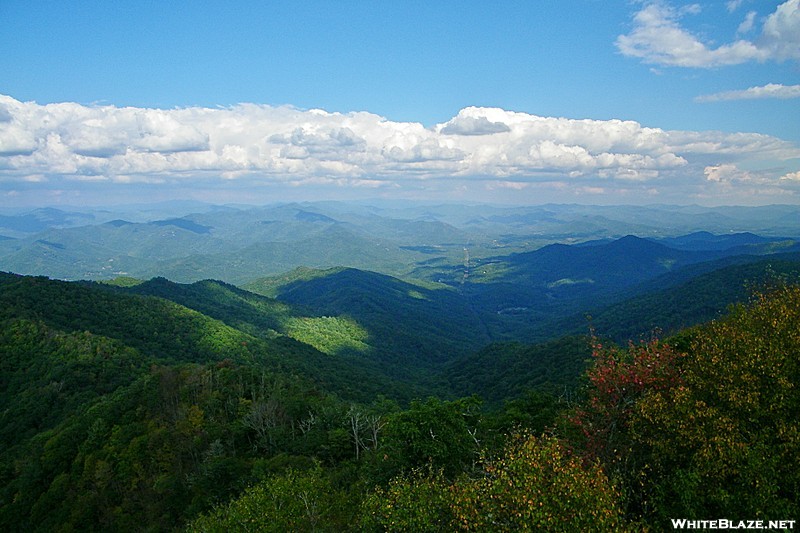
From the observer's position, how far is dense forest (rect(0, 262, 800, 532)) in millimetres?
15969

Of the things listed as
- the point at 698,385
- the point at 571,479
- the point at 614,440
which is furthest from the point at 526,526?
the point at 698,385

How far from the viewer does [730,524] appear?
1503 cm

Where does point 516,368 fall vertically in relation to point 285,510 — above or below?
below

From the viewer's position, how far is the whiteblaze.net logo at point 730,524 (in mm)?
14188

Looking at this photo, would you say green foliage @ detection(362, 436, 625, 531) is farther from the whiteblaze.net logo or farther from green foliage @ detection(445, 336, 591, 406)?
green foliage @ detection(445, 336, 591, 406)

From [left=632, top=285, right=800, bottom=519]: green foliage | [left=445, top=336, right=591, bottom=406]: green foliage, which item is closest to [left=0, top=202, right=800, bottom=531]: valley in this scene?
[left=632, top=285, right=800, bottom=519]: green foliage

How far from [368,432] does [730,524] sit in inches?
1440

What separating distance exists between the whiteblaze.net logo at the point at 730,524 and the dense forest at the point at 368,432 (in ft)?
1.13

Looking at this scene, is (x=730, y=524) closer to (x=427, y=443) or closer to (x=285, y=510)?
(x=427, y=443)

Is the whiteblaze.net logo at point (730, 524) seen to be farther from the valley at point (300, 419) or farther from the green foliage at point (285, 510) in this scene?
the green foliage at point (285, 510)

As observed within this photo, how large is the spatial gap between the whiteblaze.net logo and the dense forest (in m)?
0.35

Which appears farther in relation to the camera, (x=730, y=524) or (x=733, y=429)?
(x=733, y=429)

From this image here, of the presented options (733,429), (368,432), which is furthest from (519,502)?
(368,432)

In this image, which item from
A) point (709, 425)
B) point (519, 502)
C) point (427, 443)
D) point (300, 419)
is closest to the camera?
point (519, 502)
